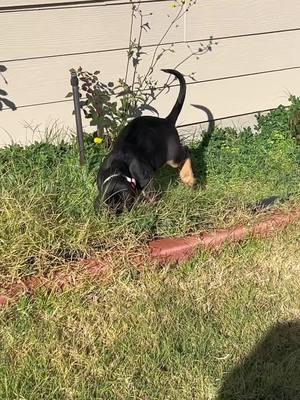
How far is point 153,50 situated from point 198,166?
111cm

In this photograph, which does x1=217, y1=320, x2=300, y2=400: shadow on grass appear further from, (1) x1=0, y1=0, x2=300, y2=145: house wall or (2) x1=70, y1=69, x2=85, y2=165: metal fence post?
(1) x1=0, y1=0, x2=300, y2=145: house wall

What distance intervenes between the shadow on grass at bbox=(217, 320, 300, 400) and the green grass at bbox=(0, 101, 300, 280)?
937 millimetres

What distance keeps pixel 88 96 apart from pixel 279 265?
2066mm

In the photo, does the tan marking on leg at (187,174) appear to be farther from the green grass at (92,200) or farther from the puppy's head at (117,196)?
the puppy's head at (117,196)

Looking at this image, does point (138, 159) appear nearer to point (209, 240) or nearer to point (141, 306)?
point (209, 240)

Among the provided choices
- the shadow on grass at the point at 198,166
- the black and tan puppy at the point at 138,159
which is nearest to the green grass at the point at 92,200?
the shadow on grass at the point at 198,166

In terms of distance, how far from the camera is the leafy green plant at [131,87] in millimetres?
4625

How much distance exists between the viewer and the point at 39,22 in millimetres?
4410

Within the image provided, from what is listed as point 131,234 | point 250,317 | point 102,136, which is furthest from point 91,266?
point 102,136

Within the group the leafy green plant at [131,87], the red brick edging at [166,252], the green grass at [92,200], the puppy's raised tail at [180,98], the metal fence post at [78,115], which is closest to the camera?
the red brick edging at [166,252]

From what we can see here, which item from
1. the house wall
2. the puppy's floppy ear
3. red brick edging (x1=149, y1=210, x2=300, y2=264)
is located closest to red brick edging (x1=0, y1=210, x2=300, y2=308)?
red brick edging (x1=149, y1=210, x2=300, y2=264)

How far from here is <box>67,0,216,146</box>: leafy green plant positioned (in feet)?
15.2

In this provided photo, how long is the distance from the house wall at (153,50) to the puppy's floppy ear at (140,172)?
136 centimetres

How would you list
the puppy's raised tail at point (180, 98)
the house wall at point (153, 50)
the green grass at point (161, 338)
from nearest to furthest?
1. the green grass at point (161, 338)
2. the puppy's raised tail at point (180, 98)
3. the house wall at point (153, 50)
